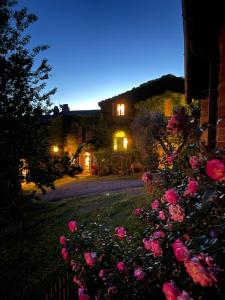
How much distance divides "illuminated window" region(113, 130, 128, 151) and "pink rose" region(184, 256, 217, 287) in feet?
80.9

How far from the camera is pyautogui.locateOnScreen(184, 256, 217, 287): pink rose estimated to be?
62.9 inches

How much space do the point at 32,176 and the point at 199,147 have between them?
1.79 metres

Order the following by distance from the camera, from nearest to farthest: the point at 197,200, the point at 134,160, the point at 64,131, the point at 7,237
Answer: the point at 197,200 < the point at 7,237 < the point at 134,160 < the point at 64,131

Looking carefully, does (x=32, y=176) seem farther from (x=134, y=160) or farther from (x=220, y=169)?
(x=134, y=160)

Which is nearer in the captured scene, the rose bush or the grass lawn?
the rose bush

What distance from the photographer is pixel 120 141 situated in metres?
26.8

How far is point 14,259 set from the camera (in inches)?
301

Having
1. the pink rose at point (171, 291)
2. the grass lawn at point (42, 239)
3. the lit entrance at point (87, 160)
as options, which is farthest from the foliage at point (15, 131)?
the lit entrance at point (87, 160)

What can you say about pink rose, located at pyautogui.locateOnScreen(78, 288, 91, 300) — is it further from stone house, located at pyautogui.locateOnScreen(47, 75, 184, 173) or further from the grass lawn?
stone house, located at pyautogui.locateOnScreen(47, 75, 184, 173)

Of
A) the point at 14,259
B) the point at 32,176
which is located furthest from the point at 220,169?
the point at 14,259

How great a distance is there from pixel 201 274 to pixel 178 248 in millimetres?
434

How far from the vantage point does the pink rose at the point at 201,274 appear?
160cm

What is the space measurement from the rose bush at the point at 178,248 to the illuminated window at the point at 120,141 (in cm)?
2107

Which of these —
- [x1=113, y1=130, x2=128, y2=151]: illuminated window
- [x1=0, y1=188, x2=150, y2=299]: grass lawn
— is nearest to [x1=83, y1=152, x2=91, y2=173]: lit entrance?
[x1=113, y1=130, x2=128, y2=151]: illuminated window
